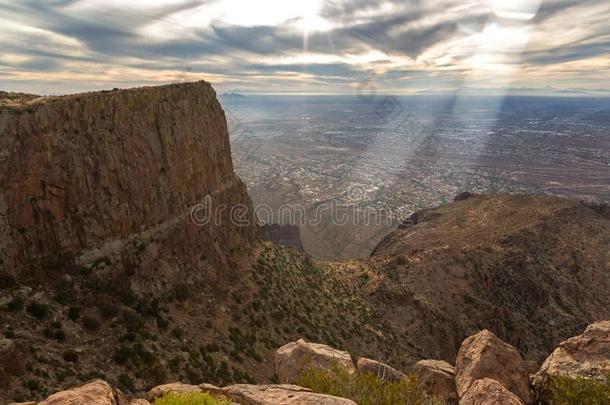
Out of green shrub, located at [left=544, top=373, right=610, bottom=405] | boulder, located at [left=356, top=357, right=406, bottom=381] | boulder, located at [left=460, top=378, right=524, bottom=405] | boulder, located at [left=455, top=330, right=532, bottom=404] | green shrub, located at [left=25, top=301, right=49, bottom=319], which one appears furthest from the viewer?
green shrub, located at [left=25, top=301, right=49, bottom=319]

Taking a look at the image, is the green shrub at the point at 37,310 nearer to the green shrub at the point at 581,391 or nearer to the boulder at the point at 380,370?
the boulder at the point at 380,370

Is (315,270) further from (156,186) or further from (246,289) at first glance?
(156,186)

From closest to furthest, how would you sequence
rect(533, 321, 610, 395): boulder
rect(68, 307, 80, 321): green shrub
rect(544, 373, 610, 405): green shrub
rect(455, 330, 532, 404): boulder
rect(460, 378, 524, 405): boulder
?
rect(544, 373, 610, 405): green shrub → rect(460, 378, 524, 405): boulder → rect(533, 321, 610, 395): boulder → rect(455, 330, 532, 404): boulder → rect(68, 307, 80, 321): green shrub

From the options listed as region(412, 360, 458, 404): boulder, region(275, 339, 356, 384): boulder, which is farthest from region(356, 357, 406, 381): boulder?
region(412, 360, 458, 404): boulder

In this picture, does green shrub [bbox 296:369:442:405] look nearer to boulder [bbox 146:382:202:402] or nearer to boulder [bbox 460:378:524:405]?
boulder [bbox 460:378:524:405]

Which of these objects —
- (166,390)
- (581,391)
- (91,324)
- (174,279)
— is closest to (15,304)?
(91,324)

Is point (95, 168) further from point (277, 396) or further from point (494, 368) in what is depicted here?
point (494, 368)
